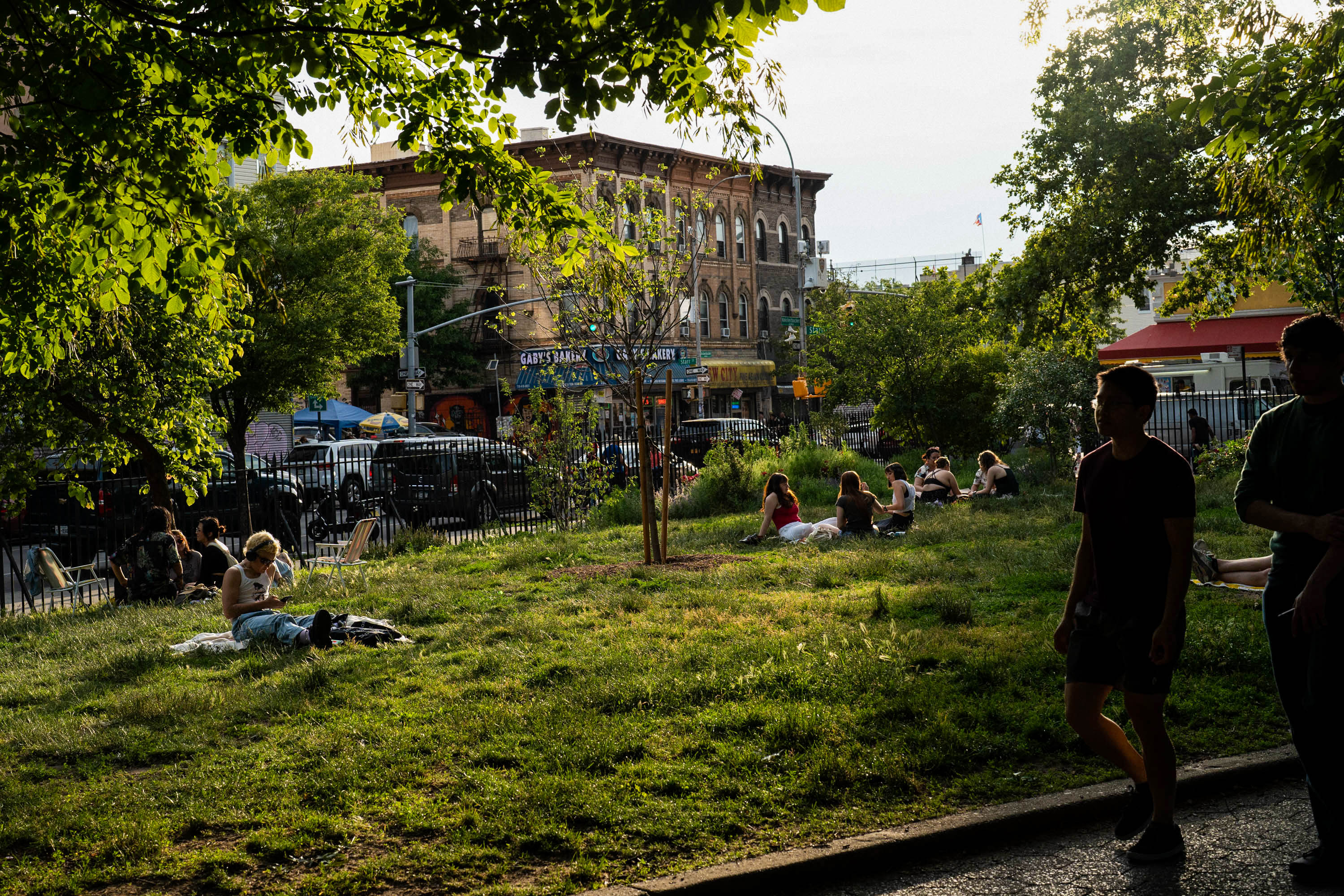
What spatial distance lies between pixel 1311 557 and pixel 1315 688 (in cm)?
49

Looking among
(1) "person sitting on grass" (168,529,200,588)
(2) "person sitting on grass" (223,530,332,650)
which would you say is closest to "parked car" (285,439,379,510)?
(1) "person sitting on grass" (168,529,200,588)

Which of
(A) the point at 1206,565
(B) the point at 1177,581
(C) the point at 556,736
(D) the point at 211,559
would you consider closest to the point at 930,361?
(A) the point at 1206,565

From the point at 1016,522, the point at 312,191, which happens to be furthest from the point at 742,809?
the point at 312,191

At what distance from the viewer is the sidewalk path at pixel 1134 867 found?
425cm

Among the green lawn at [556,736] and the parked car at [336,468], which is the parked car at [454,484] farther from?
the green lawn at [556,736]

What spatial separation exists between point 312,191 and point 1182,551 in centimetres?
3415

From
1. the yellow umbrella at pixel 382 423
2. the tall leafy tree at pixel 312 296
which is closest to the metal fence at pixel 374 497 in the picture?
the tall leafy tree at pixel 312 296

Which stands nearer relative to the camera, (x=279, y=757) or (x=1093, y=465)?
(x=1093, y=465)

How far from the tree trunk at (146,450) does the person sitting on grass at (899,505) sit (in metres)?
9.46

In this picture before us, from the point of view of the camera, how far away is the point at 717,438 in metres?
26.3

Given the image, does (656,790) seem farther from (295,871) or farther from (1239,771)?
(1239,771)

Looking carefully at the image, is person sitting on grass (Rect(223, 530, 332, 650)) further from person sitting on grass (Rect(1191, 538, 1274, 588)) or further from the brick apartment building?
the brick apartment building

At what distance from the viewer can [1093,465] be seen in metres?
4.70

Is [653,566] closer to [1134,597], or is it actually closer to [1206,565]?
[1206,565]
